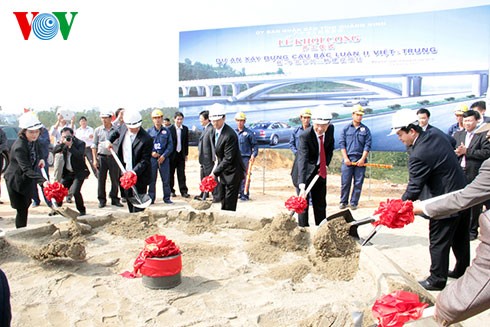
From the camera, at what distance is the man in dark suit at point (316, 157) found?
506 cm

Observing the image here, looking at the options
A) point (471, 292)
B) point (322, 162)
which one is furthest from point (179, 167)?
point (471, 292)

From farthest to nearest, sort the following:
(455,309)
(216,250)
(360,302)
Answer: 1. (216,250)
2. (360,302)
3. (455,309)

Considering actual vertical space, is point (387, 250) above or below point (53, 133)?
below

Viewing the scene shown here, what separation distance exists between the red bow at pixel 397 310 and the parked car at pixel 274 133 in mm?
7350

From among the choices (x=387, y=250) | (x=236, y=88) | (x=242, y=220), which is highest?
(x=236, y=88)

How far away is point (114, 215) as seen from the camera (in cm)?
525

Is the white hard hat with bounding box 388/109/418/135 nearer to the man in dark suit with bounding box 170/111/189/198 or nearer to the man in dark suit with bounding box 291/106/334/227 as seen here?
the man in dark suit with bounding box 291/106/334/227

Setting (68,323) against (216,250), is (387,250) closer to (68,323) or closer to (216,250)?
(216,250)

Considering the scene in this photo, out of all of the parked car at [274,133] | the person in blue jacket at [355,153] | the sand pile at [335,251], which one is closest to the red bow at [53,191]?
the sand pile at [335,251]

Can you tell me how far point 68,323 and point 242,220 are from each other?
8.45ft

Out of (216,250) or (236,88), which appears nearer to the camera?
(216,250)

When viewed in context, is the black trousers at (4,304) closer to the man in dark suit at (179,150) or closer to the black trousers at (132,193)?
the black trousers at (132,193)

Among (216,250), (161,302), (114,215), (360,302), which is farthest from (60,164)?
(360,302)

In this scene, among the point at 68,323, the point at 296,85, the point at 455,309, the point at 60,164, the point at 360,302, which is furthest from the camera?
the point at 296,85
